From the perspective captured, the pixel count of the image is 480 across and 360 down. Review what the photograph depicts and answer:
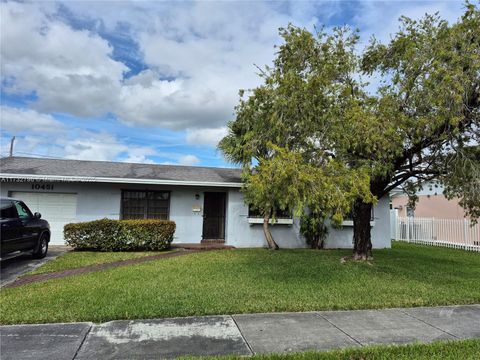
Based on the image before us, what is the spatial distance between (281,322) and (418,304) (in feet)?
9.31

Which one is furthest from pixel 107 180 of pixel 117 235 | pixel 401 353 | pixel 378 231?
pixel 378 231

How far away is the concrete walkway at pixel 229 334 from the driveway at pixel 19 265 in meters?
4.10

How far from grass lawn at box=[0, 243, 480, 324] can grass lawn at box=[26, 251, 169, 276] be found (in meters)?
1.51

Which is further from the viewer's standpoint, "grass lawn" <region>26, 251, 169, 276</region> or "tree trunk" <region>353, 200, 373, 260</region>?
"tree trunk" <region>353, 200, 373, 260</region>

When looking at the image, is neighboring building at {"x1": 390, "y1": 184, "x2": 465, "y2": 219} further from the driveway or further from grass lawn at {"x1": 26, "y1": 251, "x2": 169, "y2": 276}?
the driveway

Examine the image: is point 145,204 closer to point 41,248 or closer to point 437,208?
point 41,248

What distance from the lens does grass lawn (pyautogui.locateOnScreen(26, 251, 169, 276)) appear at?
9576 mm

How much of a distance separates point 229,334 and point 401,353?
2168 millimetres

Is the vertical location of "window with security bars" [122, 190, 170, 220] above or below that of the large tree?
below

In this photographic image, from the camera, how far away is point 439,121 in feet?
23.7

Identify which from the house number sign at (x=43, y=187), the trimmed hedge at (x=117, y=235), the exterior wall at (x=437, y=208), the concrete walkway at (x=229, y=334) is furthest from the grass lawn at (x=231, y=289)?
the exterior wall at (x=437, y=208)

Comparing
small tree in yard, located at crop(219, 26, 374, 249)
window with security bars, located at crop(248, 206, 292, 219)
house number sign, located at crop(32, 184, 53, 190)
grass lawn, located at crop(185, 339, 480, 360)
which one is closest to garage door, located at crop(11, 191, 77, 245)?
house number sign, located at crop(32, 184, 53, 190)

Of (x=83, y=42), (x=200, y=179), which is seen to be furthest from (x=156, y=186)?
(x=83, y=42)

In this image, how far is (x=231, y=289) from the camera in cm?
722
